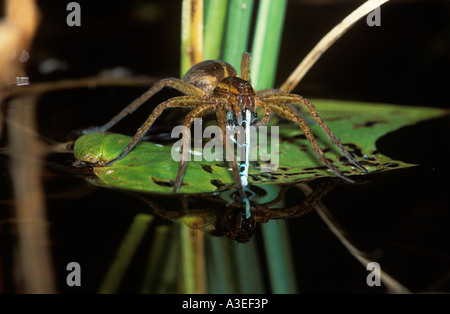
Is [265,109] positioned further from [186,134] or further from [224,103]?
[186,134]

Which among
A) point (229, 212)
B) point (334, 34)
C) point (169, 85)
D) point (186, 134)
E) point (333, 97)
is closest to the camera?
point (229, 212)

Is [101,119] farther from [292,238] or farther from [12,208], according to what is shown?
[292,238]

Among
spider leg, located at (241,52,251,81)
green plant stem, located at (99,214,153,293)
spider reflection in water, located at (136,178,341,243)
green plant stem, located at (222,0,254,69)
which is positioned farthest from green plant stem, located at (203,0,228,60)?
green plant stem, located at (99,214,153,293)

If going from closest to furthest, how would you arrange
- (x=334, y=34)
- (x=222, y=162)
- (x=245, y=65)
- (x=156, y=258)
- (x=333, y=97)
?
1. (x=156, y=258)
2. (x=222, y=162)
3. (x=334, y=34)
4. (x=245, y=65)
5. (x=333, y=97)

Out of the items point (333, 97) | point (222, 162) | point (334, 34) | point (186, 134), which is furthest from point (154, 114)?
point (333, 97)

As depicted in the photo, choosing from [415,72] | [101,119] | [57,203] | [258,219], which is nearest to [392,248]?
[258,219]

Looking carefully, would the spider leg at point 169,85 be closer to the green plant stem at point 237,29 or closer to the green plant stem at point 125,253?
the green plant stem at point 237,29
